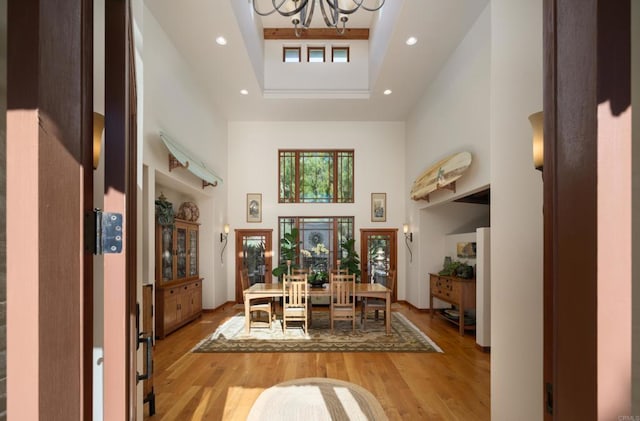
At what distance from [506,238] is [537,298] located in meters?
0.38

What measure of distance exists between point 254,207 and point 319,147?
2130mm

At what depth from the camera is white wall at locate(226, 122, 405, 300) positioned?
25.8 feet

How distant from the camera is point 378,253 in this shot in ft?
25.7

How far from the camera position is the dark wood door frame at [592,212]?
0.67 m

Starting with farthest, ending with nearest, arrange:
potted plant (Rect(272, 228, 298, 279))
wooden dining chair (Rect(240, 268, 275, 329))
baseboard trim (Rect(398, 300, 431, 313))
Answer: potted plant (Rect(272, 228, 298, 279)) < baseboard trim (Rect(398, 300, 431, 313)) < wooden dining chair (Rect(240, 268, 275, 329))

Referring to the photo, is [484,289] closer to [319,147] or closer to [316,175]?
[316,175]

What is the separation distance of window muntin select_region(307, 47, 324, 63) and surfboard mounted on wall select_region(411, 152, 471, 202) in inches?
144

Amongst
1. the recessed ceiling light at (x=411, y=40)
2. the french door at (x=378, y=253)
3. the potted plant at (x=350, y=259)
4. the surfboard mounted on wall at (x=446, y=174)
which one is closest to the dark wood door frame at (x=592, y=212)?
the surfboard mounted on wall at (x=446, y=174)

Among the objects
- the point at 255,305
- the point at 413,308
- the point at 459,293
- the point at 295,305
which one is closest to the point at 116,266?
the point at 295,305

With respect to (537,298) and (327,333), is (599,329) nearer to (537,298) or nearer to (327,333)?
(537,298)

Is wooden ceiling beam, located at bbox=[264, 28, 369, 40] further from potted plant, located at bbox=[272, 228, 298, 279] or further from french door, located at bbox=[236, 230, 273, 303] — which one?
french door, located at bbox=[236, 230, 273, 303]

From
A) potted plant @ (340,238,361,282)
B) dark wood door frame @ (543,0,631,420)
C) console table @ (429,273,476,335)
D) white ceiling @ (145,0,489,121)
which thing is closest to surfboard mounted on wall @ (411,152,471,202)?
console table @ (429,273,476,335)

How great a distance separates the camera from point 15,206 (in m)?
0.67

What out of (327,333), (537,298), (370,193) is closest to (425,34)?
(370,193)
